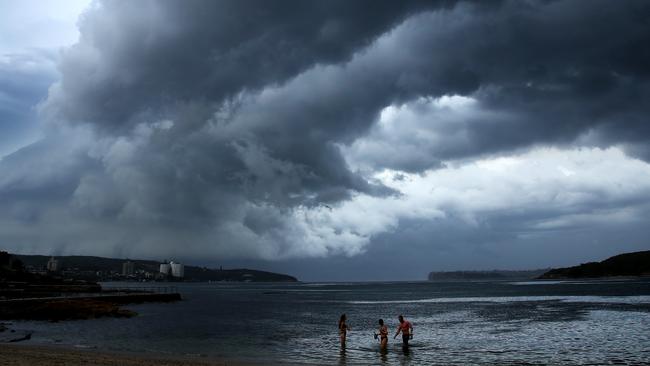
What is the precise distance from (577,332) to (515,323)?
35.6 ft

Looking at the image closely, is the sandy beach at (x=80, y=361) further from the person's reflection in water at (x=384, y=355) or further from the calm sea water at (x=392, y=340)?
the person's reflection in water at (x=384, y=355)

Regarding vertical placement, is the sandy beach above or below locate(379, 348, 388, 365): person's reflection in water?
above

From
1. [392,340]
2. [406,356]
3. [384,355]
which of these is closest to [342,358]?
[384,355]

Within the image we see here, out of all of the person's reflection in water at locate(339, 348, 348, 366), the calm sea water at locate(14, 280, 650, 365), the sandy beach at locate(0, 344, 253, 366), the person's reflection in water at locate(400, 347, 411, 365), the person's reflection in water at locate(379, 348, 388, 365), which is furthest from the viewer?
the calm sea water at locate(14, 280, 650, 365)

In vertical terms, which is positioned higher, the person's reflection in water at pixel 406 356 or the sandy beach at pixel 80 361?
the sandy beach at pixel 80 361

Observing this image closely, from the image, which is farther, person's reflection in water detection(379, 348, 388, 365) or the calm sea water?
the calm sea water

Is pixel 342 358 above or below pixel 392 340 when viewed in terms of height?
above

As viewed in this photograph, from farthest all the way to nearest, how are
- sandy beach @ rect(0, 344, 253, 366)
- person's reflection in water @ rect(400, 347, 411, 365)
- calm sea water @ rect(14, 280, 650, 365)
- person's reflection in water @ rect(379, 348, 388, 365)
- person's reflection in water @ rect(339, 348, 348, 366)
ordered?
1. calm sea water @ rect(14, 280, 650, 365)
2. person's reflection in water @ rect(379, 348, 388, 365)
3. person's reflection in water @ rect(400, 347, 411, 365)
4. person's reflection in water @ rect(339, 348, 348, 366)
5. sandy beach @ rect(0, 344, 253, 366)

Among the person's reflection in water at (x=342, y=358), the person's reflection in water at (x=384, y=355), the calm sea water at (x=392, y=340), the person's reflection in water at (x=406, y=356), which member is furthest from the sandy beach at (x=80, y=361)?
the person's reflection in water at (x=406, y=356)

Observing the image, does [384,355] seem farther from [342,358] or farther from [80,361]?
[80,361]

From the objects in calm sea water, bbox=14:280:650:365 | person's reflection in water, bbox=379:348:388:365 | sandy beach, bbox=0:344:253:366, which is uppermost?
sandy beach, bbox=0:344:253:366

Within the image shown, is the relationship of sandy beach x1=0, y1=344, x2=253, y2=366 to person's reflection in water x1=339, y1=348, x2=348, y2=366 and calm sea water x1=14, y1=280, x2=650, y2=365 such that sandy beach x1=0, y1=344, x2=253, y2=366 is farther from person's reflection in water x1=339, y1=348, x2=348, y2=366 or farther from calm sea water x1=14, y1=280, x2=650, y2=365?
person's reflection in water x1=339, y1=348, x2=348, y2=366

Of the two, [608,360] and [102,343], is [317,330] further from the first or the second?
[608,360]

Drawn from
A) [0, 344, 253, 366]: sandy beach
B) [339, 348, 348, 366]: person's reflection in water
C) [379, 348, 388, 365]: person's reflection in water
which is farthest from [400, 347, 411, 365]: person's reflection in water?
[0, 344, 253, 366]: sandy beach
